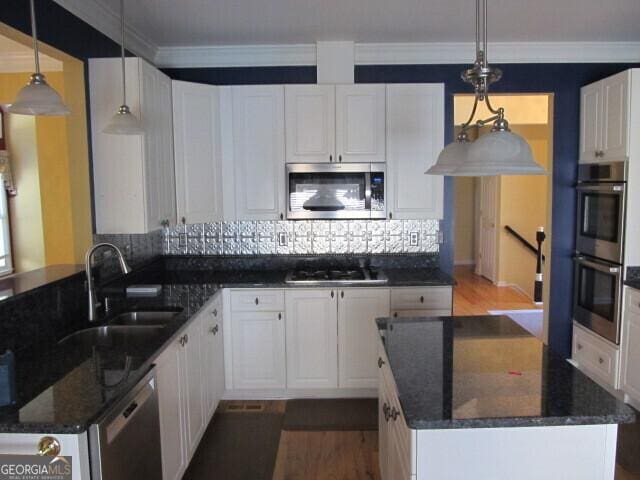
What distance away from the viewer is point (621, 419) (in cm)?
134

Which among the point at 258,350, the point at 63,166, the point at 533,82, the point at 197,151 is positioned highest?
the point at 533,82

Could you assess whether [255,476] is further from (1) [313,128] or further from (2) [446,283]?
(1) [313,128]

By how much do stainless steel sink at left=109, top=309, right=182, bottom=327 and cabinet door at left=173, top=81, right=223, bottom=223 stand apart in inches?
36.9

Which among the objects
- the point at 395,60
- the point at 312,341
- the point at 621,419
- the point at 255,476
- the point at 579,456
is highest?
the point at 395,60

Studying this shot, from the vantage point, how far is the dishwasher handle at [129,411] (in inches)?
62.0

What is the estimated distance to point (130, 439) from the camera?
5.64 feet

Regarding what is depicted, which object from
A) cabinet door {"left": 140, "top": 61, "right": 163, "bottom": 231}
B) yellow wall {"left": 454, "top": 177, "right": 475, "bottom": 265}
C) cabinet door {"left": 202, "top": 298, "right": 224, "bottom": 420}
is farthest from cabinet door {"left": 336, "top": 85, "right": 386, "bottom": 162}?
yellow wall {"left": 454, "top": 177, "right": 475, "bottom": 265}

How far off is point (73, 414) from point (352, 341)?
2.18 metres

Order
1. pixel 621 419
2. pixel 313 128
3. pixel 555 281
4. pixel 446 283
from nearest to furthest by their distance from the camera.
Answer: pixel 621 419
pixel 446 283
pixel 313 128
pixel 555 281

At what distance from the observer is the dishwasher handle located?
157 centimetres

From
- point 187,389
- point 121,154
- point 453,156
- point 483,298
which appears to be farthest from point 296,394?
point 483,298

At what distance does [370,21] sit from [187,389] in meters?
2.50

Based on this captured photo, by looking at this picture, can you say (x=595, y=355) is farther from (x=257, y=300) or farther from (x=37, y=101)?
(x=37, y=101)

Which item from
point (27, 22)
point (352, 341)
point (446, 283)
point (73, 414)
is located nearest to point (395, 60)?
point (446, 283)
